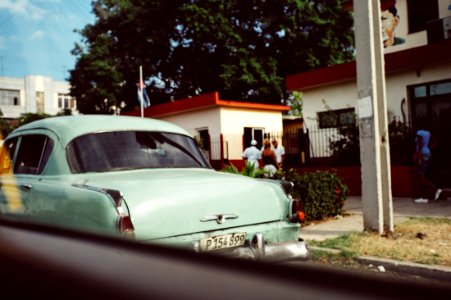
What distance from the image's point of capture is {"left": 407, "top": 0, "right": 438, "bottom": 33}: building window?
1482cm

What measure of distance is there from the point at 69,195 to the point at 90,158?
57 cm

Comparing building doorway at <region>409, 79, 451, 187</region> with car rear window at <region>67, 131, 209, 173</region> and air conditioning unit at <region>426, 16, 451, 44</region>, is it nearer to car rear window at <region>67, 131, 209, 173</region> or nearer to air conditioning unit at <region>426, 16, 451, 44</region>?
air conditioning unit at <region>426, 16, 451, 44</region>

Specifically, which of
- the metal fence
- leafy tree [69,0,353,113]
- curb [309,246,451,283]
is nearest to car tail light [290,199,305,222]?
curb [309,246,451,283]

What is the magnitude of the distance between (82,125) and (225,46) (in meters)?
24.0

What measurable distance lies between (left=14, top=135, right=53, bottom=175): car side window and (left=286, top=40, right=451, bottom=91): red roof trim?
10827mm

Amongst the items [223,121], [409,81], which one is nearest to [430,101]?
[409,81]

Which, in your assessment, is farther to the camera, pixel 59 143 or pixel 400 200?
pixel 400 200

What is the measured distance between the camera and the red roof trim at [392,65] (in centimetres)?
1147

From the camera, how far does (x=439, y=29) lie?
14.0 metres

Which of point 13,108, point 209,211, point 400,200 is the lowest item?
point 400,200

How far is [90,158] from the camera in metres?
3.30

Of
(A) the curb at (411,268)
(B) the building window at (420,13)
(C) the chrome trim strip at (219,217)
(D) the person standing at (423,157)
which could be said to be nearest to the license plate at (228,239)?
(C) the chrome trim strip at (219,217)

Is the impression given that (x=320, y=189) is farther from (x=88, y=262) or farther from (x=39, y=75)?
(x=88, y=262)

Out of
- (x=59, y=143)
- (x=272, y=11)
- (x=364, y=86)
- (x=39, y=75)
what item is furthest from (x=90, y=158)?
(x=272, y=11)
